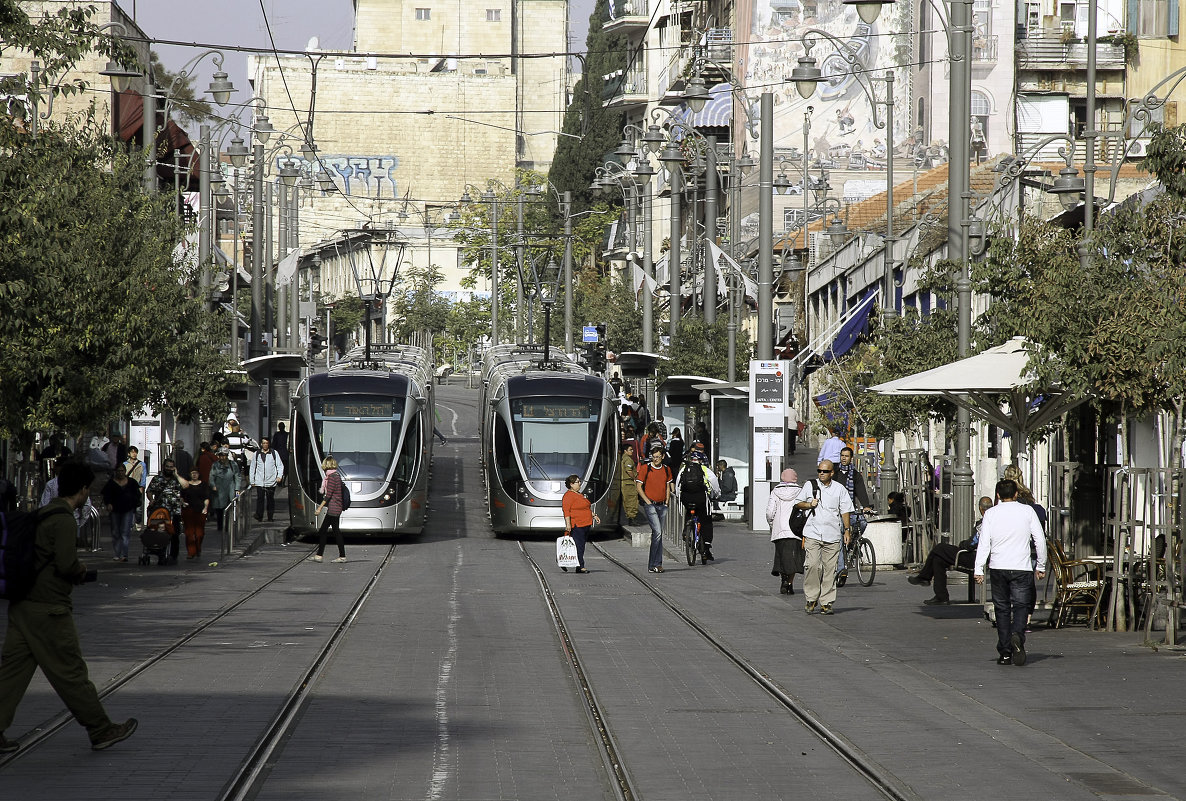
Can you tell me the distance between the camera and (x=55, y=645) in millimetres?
9102

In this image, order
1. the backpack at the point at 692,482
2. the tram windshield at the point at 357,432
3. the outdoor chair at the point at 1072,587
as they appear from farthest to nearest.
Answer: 1. the tram windshield at the point at 357,432
2. the backpack at the point at 692,482
3. the outdoor chair at the point at 1072,587

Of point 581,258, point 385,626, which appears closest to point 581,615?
point 385,626

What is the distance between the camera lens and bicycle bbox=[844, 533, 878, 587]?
2155 centimetres

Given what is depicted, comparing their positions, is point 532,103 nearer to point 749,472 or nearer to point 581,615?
point 749,472

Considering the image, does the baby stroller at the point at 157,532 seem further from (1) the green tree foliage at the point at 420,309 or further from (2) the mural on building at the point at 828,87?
(1) the green tree foliage at the point at 420,309

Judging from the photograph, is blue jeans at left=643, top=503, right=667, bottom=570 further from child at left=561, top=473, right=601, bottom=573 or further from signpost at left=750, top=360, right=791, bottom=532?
signpost at left=750, top=360, right=791, bottom=532

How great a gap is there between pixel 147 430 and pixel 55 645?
19790 mm

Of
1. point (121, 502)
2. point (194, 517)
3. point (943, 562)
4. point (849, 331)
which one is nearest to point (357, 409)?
point (194, 517)

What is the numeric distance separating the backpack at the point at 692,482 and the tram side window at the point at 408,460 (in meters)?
6.83

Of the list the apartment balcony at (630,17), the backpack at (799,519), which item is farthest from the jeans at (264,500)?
the apartment balcony at (630,17)

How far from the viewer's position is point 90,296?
22.0 meters

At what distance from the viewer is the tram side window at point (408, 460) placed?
3045cm

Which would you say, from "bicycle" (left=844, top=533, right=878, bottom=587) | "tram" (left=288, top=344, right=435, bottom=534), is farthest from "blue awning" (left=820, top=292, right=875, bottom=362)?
"bicycle" (left=844, top=533, right=878, bottom=587)

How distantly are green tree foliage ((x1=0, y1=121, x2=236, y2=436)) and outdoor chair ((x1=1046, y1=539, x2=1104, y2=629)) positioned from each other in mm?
9815
